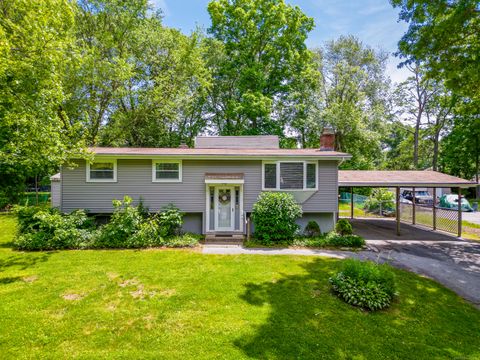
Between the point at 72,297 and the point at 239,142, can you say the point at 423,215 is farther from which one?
the point at 72,297

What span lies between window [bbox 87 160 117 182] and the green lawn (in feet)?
13.9

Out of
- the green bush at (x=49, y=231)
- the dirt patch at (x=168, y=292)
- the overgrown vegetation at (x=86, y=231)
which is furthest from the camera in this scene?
the overgrown vegetation at (x=86, y=231)

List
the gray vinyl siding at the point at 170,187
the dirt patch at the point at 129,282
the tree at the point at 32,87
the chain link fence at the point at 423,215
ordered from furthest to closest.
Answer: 1. the chain link fence at the point at 423,215
2. the gray vinyl siding at the point at 170,187
3. the tree at the point at 32,87
4. the dirt patch at the point at 129,282

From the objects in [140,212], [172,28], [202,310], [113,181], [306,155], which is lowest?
[202,310]

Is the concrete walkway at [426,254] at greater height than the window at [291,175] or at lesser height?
lesser

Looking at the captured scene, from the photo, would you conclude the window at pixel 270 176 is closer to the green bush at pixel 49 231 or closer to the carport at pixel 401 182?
the carport at pixel 401 182

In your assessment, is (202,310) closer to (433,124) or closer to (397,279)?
(397,279)

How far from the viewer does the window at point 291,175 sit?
11.3 metres

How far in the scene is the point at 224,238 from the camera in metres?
10.9

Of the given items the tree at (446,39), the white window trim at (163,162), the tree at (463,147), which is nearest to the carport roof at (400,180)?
the tree at (446,39)

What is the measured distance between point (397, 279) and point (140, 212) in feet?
32.1

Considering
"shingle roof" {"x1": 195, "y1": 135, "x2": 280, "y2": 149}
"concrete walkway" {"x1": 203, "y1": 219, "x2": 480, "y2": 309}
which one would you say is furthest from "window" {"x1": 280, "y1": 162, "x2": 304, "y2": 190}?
"shingle roof" {"x1": 195, "y1": 135, "x2": 280, "y2": 149}

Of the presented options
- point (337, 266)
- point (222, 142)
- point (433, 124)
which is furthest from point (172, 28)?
point (433, 124)

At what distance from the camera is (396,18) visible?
11.5m
